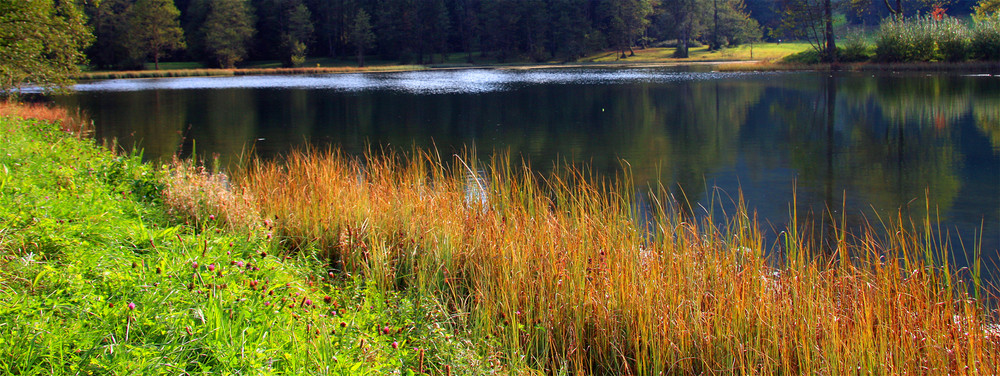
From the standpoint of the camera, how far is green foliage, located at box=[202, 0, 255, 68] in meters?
74.1

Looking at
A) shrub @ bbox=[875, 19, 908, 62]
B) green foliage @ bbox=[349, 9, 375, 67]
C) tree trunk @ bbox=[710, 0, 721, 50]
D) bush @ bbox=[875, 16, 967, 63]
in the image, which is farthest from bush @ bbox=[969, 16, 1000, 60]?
green foliage @ bbox=[349, 9, 375, 67]

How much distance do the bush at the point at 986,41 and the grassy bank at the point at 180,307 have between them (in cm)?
4152

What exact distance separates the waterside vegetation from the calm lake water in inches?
56.6

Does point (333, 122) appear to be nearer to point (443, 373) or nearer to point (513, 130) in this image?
point (513, 130)

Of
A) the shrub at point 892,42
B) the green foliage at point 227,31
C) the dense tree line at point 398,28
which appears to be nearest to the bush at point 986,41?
the shrub at point 892,42

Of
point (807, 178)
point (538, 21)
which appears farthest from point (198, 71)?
point (807, 178)

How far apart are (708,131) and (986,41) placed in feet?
91.1

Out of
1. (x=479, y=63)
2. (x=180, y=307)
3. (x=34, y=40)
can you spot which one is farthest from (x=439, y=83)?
(x=180, y=307)

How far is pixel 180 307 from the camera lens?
11.8 feet

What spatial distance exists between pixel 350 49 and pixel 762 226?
85.2 meters

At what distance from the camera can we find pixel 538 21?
78562 millimetres

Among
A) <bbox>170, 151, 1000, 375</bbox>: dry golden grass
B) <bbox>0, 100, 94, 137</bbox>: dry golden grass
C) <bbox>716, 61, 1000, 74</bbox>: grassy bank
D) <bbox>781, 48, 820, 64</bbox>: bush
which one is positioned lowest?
<bbox>170, 151, 1000, 375</bbox>: dry golden grass

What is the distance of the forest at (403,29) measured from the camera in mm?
71750

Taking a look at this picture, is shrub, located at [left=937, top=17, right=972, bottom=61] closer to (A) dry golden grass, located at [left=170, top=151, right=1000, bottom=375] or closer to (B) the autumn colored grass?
(A) dry golden grass, located at [left=170, top=151, right=1000, bottom=375]
